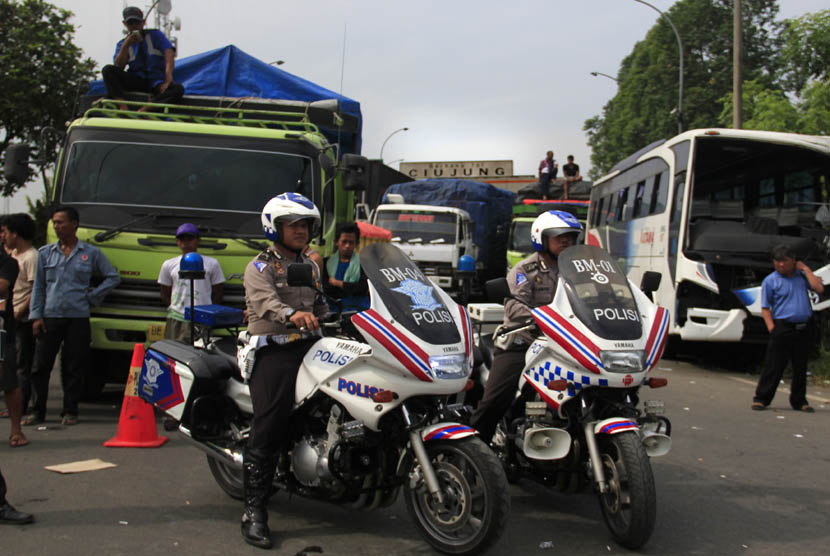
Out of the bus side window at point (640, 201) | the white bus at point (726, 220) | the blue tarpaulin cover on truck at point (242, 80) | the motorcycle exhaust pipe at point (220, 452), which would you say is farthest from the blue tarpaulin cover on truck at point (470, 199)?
the motorcycle exhaust pipe at point (220, 452)

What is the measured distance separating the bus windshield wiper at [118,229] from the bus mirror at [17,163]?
1.25 meters

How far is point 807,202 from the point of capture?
13.4 meters

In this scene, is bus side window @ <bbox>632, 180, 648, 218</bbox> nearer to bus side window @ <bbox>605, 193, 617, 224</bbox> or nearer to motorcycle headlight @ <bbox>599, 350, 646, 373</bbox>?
bus side window @ <bbox>605, 193, 617, 224</bbox>

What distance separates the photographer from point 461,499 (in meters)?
4.20

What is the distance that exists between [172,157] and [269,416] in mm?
4821

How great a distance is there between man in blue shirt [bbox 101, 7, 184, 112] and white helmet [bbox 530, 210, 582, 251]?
239 inches

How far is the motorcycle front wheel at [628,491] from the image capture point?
4.37 meters

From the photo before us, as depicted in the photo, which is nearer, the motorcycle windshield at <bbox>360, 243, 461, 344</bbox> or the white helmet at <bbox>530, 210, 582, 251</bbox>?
the motorcycle windshield at <bbox>360, 243, 461, 344</bbox>

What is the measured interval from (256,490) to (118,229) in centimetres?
427

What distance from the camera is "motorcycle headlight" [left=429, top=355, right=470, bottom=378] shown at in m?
4.33

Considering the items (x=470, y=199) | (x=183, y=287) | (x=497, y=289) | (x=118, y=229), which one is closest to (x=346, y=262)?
(x=183, y=287)

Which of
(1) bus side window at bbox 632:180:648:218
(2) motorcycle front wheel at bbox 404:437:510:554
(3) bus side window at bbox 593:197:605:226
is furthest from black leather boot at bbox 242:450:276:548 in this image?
(3) bus side window at bbox 593:197:605:226

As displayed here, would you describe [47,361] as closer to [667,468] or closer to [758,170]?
[667,468]

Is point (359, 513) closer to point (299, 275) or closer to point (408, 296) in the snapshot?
point (408, 296)
